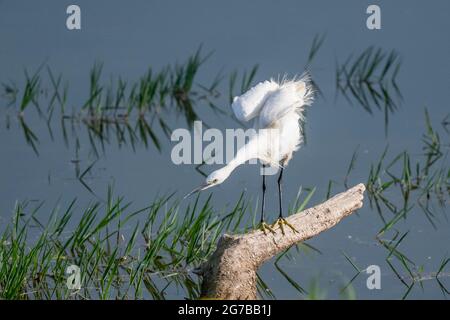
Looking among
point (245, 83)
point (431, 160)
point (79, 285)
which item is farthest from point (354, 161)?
point (79, 285)

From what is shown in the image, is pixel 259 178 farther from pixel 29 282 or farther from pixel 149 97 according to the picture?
pixel 29 282

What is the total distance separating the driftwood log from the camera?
7.84m

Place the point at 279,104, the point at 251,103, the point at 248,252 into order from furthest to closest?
the point at 251,103, the point at 279,104, the point at 248,252

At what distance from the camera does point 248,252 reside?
7918 millimetres

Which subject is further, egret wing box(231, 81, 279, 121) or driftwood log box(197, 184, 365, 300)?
egret wing box(231, 81, 279, 121)

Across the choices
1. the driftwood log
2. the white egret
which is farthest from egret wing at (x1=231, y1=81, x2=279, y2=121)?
the driftwood log

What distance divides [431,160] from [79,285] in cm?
365

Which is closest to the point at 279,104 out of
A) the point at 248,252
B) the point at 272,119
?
the point at 272,119

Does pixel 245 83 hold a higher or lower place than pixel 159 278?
higher

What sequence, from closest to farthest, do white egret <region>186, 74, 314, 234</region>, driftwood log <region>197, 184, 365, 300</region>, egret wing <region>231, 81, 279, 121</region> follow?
driftwood log <region>197, 184, 365, 300</region> → white egret <region>186, 74, 314, 234</region> → egret wing <region>231, 81, 279, 121</region>

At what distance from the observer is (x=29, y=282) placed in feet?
29.4

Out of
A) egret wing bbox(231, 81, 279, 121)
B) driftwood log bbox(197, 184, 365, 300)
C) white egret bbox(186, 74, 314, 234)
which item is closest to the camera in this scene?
driftwood log bbox(197, 184, 365, 300)

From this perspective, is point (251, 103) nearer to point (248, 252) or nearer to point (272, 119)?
point (272, 119)

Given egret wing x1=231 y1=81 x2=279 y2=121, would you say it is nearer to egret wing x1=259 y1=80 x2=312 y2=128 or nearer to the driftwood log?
egret wing x1=259 y1=80 x2=312 y2=128
